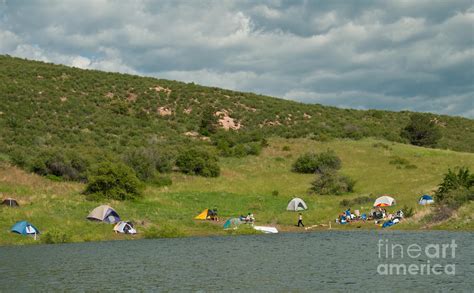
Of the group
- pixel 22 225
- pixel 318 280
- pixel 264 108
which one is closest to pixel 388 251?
pixel 318 280

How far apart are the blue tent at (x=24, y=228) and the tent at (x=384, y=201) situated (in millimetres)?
32037

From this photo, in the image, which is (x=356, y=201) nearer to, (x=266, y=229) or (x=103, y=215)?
(x=266, y=229)

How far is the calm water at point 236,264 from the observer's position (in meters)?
25.2

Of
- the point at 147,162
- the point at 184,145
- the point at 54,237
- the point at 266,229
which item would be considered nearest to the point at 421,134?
the point at 184,145

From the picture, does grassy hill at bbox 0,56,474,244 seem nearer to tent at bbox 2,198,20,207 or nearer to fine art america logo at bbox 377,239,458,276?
tent at bbox 2,198,20,207

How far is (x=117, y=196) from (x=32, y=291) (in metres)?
32.6

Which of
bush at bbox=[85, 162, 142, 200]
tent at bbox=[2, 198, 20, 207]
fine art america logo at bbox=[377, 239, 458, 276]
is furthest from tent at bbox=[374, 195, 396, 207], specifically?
tent at bbox=[2, 198, 20, 207]

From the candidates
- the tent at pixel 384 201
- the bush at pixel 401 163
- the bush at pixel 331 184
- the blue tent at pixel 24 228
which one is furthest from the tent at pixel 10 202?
the bush at pixel 401 163

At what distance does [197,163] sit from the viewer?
74.3 metres

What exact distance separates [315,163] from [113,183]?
29.9 meters

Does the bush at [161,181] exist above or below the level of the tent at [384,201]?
above

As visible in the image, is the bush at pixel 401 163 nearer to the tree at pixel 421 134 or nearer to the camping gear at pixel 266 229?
the tree at pixel 421 134

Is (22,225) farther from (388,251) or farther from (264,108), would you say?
(264,108)

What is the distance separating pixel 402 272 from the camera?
87.6ft
